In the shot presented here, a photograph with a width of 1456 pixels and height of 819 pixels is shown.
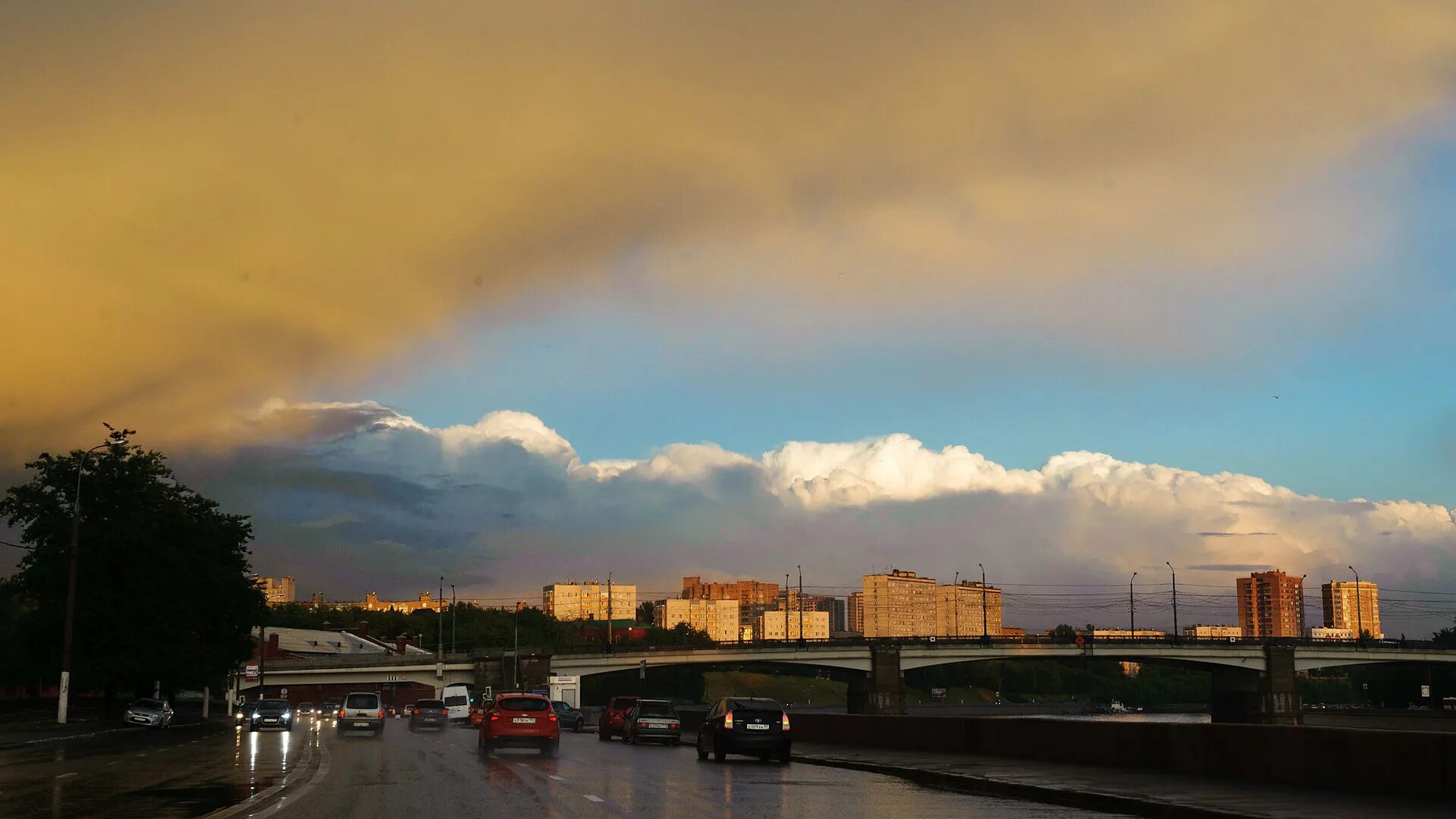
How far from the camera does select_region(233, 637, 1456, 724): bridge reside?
5281 inches

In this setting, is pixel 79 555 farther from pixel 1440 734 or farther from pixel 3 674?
pixel 1440 734

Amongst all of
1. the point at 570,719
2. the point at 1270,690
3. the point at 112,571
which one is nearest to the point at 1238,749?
the point at 570,719

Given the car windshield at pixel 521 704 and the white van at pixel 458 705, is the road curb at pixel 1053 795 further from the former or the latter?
the white van at pixel 458 705

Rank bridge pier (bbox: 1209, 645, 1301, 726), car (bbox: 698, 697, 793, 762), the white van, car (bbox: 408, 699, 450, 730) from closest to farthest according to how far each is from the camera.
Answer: car (bbox: 698, 697, 793, 762) → car (bbox: 408, 699, 450, 730) → the white van → bridge pier (bbox: 1209, 645, 1301, 726)

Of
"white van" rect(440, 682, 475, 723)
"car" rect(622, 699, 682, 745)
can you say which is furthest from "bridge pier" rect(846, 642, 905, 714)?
"car" rect(622, 699, 682, 745)

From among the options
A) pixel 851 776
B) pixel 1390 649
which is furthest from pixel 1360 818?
pixel 1390 649

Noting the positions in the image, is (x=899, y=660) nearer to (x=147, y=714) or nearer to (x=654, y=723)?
(x=147, y=714)

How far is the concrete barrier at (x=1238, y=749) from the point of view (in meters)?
17.2

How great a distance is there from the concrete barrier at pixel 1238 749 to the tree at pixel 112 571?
51.5 m

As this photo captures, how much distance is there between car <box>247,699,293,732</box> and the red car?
106ft

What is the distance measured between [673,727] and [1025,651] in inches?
4011

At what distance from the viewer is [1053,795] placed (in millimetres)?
19734

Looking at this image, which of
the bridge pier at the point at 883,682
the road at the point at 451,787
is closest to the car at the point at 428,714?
the road at the point at 451,787

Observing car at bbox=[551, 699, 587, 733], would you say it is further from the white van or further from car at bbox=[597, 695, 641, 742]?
car at bbox=[597, 695, 641, 742]
